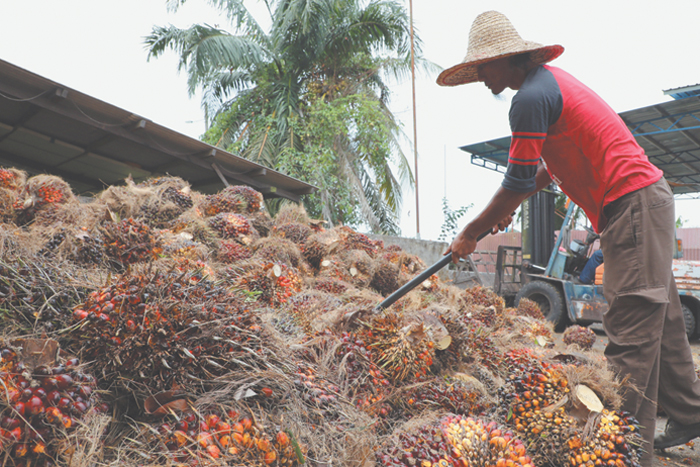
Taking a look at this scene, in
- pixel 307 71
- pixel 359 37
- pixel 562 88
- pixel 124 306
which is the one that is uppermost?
pixel 359 37

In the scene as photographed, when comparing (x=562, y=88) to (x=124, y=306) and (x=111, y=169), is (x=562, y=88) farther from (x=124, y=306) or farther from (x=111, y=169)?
(x=111, y=169)

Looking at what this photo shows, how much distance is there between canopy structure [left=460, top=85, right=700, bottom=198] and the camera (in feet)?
29.6

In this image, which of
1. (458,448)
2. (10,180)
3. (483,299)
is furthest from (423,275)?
(10,180)

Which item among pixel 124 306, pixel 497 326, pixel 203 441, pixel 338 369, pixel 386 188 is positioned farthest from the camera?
pixel 386 188

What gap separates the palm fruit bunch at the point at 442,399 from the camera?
2.01m

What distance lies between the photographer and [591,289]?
26.1 feet

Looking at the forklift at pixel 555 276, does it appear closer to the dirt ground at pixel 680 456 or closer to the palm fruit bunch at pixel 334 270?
the palm fruit bunch at pixel 334 270

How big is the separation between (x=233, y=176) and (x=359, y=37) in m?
7.37

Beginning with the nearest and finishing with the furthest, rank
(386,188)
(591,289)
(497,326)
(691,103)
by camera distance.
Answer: (497,326) → (591,289) → (691,103) → (386,188)

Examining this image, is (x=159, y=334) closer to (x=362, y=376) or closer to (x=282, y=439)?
(x=282, y=439)

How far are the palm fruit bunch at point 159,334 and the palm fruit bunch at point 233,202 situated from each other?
3.79m

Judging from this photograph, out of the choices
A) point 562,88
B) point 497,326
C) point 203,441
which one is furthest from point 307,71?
point 203,441

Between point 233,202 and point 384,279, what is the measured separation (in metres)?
2.08

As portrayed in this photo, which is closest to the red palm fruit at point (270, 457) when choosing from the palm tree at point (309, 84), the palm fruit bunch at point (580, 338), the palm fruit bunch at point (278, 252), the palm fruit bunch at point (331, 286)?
the palm fruit bunch at point (331, 286)
